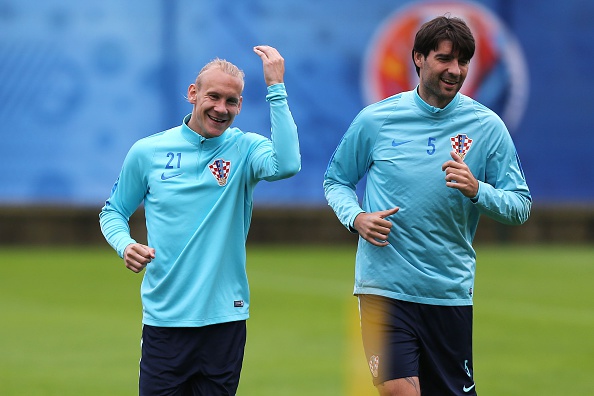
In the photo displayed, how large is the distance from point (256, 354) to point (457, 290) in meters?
6.08

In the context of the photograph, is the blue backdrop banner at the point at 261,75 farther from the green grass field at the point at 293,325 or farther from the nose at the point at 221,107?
the nose at the point at 221,107

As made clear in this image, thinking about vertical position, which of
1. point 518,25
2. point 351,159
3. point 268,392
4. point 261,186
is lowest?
point 268,392

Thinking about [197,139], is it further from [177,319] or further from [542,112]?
[542,112]

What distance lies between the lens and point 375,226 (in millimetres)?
6422

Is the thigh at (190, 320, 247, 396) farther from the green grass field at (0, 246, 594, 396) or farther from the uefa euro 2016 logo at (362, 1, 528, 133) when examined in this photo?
the uefa euro 2016 logo at (362, 1, 528, 133)

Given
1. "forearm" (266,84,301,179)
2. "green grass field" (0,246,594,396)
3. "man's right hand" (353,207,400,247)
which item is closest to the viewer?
"forearm" (266,84,301,179)

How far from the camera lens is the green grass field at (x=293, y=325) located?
1111 centimetres

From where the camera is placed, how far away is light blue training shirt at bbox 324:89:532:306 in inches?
264

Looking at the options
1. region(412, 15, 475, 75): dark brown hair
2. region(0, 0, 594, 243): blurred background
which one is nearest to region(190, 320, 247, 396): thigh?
region(412, 15, 475, 75): dark brown hair

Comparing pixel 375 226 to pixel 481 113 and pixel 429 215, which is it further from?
pixel 481 113

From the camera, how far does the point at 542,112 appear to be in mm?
23344

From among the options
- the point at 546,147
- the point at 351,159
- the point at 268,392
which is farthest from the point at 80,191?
the point at 351,159

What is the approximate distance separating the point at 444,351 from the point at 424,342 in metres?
0.12

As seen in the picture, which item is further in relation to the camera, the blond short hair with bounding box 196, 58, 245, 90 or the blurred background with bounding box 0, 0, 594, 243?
the blurred background with bounding box 0, 0, 594, 243
